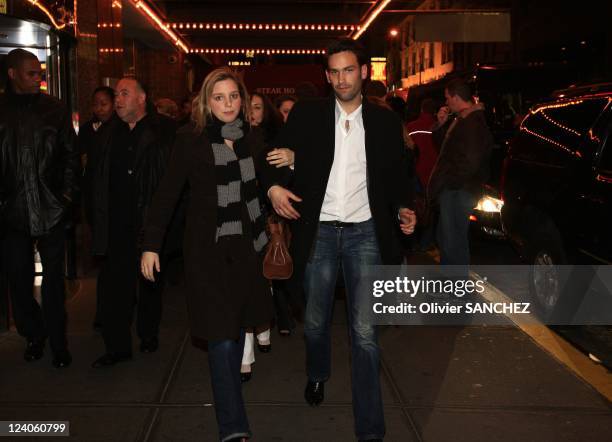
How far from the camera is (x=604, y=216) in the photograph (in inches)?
221

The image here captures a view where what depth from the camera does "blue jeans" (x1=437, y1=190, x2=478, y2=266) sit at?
704 centimetres

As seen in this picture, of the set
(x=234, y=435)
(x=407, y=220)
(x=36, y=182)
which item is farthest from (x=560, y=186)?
(x=36, y=182)

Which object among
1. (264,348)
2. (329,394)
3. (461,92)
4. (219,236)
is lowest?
(329,394)

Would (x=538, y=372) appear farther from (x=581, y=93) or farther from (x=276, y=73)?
(x=276, y=73)

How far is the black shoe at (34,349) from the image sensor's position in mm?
5570

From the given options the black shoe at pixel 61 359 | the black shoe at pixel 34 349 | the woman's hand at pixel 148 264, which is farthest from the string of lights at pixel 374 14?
the woman's hand at pixel 148 264

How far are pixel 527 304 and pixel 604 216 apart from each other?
190 centimetres

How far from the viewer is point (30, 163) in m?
5.39

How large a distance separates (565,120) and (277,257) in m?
3.74

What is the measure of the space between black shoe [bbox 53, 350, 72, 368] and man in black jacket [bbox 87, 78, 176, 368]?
0.21m

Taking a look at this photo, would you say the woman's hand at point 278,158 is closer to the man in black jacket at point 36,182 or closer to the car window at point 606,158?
the man in black jacket at point 36,182

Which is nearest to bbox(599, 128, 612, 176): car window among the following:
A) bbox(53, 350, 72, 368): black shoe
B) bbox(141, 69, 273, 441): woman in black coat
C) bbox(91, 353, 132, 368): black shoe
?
bbox(141, 69, 273, 441): woman in black coat

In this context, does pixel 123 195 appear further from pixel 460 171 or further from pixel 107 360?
pixel 460 171

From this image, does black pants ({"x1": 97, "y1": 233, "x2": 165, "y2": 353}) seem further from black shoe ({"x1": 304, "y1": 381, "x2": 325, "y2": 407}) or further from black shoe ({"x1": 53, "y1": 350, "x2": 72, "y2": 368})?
black shoe ({"x1": 304, "y1": 381, "x2": 325, "y2": 407})
